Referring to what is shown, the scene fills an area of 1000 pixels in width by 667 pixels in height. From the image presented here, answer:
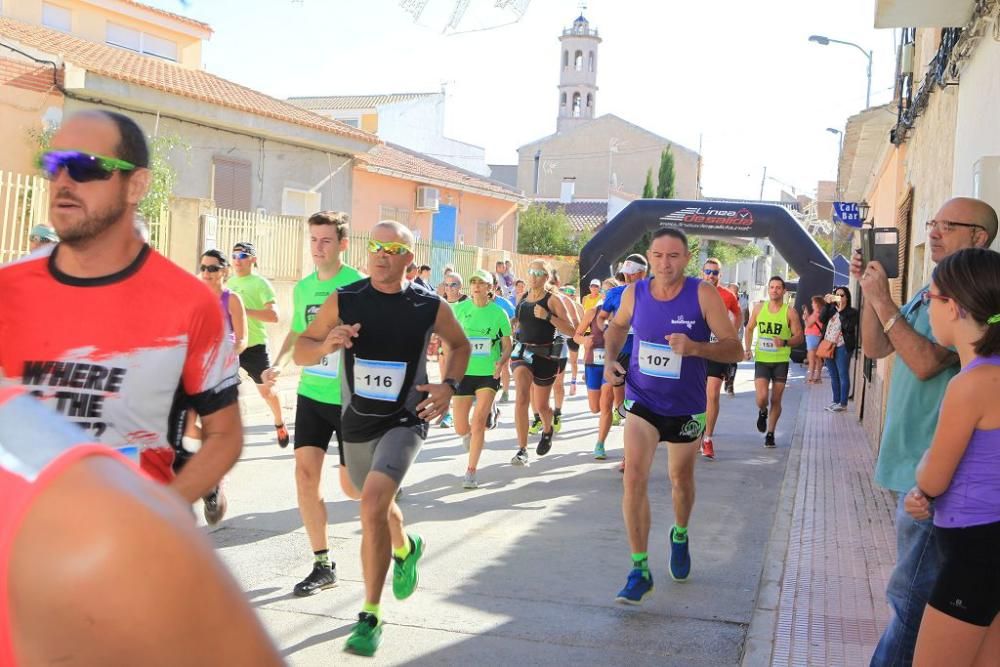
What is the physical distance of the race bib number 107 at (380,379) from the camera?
205 inches

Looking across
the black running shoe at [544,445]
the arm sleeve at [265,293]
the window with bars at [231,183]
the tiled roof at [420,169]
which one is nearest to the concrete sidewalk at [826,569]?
the black running shoe at [544,445]

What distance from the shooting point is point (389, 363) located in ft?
17.1

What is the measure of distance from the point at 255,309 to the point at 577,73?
97423 millimetres

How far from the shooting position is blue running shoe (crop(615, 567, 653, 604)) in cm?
565

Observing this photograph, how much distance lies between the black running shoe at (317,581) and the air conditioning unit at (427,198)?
27.8 m

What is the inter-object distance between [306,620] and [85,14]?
27455mm

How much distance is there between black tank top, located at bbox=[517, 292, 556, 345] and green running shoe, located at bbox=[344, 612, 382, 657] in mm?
6192

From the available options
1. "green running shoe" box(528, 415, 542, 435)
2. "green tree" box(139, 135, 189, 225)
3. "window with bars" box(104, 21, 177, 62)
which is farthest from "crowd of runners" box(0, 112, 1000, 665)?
"window with bars" box(104, 21, 177, 62)

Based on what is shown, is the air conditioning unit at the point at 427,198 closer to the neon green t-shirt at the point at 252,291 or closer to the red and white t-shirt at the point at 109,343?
the neon green t-shirt at the point at 252,291

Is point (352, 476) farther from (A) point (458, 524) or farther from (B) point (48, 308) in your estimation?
(B) point (48, 308)

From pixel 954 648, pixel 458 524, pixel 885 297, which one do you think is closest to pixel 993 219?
pixel 885 297

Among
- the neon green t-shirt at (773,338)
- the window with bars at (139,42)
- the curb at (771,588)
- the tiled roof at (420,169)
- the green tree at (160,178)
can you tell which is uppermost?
the window with bars at (139,42)

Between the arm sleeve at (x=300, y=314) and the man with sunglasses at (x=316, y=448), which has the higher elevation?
the arm sleeve at (x=300, y=314)

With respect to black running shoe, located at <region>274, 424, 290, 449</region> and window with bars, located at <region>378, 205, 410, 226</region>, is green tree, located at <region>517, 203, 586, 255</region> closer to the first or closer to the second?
window with bars, located at <region>378, 205, 410, 226</region>
